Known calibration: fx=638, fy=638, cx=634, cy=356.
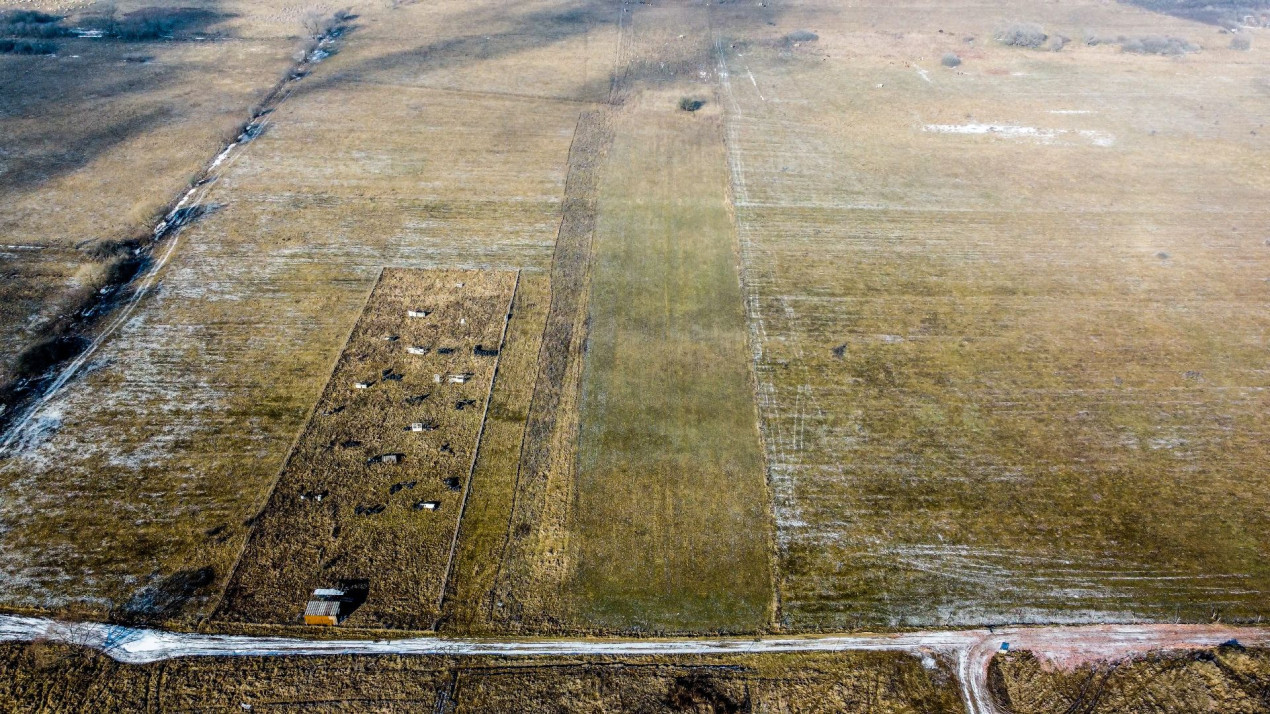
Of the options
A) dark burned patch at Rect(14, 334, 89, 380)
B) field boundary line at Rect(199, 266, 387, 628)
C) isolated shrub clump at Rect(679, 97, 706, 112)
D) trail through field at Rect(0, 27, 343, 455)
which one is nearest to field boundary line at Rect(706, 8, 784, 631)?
isolated shrub clump at Rect(679, 97, 706, 112)

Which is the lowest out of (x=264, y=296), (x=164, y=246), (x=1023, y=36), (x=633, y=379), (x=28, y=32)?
(x=633, y=379)

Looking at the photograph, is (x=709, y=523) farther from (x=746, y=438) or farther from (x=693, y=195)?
(x=693, y=195)

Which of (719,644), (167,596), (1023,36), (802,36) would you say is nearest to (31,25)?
(167,596)

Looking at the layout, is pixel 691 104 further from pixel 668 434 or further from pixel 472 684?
pixel 472 684

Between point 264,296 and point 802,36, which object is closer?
point 264,296

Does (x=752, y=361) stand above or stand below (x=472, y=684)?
above

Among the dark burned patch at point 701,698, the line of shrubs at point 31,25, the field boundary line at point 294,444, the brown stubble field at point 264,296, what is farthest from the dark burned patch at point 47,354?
the line of shrubs at point 31,25
